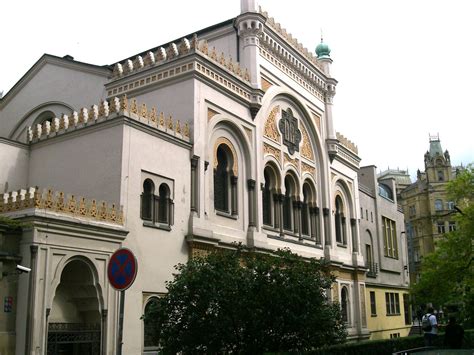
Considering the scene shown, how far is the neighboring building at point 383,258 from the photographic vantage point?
1543 inches

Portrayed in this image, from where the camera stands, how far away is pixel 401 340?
22.0 metres

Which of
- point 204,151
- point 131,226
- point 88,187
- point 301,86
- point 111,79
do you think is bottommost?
point 131,226

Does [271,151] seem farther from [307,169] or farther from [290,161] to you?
[307,169]

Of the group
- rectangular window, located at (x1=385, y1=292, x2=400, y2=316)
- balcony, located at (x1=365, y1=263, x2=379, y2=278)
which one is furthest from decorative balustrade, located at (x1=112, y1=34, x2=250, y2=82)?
rectangular window, located at (x1=385, y1=292, x2=400, y2=316)

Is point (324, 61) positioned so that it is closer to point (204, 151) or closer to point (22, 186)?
point (204, 151)

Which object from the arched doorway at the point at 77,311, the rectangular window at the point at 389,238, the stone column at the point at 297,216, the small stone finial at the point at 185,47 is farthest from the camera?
Result: the rectangular window at the point at 389,238

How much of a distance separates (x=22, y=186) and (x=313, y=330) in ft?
44.6

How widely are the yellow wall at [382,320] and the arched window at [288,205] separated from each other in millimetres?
11977

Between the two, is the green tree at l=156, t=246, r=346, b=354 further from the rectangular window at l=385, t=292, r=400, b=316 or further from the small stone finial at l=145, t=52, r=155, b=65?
the rectangular window at l=385, t=292, r=400, b=316

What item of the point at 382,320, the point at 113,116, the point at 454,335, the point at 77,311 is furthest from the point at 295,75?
the point at 382,320

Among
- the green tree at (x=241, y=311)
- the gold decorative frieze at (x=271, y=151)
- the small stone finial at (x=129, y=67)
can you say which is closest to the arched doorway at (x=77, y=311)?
the green tree at (x=241, y=311)

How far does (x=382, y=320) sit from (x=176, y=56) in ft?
84.2

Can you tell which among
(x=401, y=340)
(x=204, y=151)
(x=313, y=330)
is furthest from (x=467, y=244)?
(x=313, y=330)

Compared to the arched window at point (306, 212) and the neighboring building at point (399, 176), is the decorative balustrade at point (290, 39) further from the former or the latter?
the neighboring building at point (399, 176)
